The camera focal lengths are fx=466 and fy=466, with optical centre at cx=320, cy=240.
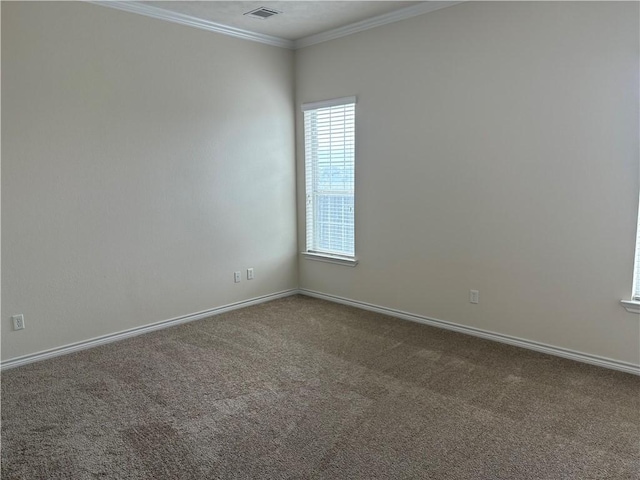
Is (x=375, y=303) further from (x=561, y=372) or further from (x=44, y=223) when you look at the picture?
(x=44, y=223)

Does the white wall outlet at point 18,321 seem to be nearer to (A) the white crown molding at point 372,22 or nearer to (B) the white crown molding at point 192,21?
(B) the white crown molding at point 192,21

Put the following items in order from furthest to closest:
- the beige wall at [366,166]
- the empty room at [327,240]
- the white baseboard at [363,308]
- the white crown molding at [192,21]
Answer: the white crown molding at [192,21] → the white baseboard at [363,308] → the beige wall at [366,166] → the empty room at [327,240]

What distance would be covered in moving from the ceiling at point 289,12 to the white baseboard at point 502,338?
107 inches

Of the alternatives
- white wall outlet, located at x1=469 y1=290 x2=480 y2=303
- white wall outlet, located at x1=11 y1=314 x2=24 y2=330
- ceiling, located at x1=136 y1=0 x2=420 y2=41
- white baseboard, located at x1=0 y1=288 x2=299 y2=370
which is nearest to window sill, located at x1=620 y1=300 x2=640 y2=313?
white wall outlet, located at x1=469 y1=290 x2=480 y2=303

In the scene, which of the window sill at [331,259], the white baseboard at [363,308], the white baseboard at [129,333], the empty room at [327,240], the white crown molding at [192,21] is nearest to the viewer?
the empty room at [327,240]

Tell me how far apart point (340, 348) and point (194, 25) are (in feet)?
10.3

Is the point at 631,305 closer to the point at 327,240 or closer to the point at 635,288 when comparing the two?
the point at 635,288

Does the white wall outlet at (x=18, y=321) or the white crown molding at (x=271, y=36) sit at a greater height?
the white crown molding at (x=271, y=36)

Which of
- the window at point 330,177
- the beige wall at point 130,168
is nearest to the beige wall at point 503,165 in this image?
the window at point 330,177

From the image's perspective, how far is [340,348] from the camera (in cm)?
372

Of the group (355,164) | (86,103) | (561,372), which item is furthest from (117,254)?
(561,372)

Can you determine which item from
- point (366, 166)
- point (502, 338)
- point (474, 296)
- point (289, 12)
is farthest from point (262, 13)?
point (502, 338)

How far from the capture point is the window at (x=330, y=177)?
473 cm

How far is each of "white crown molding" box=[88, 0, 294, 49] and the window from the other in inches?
28.9
